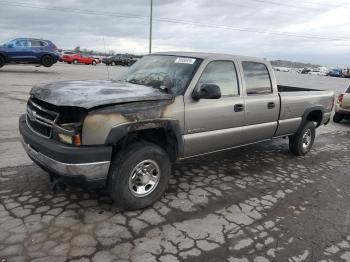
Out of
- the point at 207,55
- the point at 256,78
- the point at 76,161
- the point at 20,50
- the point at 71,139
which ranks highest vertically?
the point at 207,55

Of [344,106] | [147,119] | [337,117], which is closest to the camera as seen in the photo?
[147,119]

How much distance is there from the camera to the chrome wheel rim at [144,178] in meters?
4.02

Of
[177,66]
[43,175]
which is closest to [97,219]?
[43,175]

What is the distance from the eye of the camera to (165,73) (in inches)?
191

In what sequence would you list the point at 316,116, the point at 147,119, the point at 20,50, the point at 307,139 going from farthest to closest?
the point at 20,50, the point at 316,116, the point at 307,139, the point at 147,119

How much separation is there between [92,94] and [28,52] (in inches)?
742

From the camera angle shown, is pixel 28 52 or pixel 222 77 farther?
pixel 28 52

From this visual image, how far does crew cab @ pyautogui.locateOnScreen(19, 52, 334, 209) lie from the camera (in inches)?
141

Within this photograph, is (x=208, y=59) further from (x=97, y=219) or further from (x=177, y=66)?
(x=97, y=219)

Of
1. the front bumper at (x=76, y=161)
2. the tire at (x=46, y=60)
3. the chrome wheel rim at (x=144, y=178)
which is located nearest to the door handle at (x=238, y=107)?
the chrome wheel rim at (x=144, y=178)

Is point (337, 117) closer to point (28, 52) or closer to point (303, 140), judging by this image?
point (303, 140)

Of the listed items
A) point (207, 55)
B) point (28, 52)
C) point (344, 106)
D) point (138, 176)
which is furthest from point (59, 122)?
point (28, 52)

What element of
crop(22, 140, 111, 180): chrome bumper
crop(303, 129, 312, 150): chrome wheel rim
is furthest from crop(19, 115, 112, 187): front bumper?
crop(303, 129, 312, 150): chrome wheel rim

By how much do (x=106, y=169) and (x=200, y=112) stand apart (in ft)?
4.92
